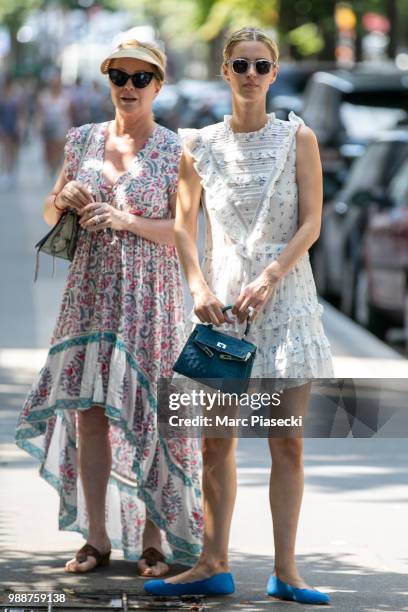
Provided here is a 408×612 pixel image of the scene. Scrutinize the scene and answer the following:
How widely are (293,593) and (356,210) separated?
9.48m

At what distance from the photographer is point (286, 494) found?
5.53 meters

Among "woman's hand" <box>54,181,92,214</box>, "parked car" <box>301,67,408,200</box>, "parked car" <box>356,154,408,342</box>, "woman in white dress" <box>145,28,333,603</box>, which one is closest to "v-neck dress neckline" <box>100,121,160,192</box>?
"woman's hand" <box>54,181,92,214</box>

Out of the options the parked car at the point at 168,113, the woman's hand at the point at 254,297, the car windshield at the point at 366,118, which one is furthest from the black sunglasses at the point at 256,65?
the parked car at the point at 168,113

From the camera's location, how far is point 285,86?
81.9 ft

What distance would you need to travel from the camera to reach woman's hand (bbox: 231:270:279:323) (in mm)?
5309

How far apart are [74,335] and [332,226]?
1006cm

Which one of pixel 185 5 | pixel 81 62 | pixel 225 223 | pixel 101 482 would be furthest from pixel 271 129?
pixel 81 62

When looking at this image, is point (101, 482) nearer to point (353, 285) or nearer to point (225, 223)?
point (225, 223)

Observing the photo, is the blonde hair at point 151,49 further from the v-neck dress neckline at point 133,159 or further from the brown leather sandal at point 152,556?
the brown leather sandal at point 152,556

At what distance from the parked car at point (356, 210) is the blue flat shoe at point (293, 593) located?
8.19 meters

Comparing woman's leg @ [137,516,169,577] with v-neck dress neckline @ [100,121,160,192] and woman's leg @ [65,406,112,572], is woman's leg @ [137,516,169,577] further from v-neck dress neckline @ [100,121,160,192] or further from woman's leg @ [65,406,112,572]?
v-neck dress neckline @ [100,121,160,192]

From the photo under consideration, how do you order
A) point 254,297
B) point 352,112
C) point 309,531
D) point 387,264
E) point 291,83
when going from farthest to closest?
point 291,83 < point 352,112 < point 387,264 < point 309,531 < point 254,297

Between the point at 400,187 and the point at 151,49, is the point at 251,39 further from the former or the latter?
the point at 400,187

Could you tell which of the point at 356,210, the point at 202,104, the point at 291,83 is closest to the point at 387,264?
the point at 356,210
